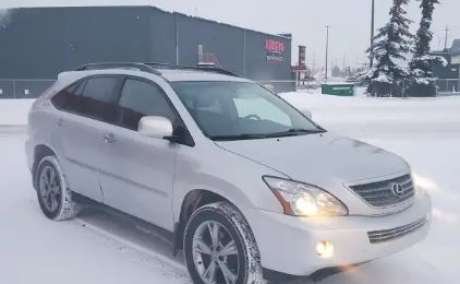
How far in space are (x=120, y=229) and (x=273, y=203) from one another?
2.70 m

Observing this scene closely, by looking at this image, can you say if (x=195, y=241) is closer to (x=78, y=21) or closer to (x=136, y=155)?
(x=136, y=155)

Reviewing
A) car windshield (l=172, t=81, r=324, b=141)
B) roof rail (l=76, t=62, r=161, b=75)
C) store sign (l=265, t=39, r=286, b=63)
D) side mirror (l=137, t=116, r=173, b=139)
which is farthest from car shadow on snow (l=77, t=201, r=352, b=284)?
store sign (l=265, t=39, r=286, b=63)

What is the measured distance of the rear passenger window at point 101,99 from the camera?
17.4 ft

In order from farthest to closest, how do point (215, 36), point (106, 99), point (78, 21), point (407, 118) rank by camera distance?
point (215, 36), point (78, 21), point (407, 118), point (106, 99)

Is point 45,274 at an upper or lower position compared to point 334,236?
lower

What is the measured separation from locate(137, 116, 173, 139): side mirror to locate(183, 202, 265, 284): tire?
0.70 metres

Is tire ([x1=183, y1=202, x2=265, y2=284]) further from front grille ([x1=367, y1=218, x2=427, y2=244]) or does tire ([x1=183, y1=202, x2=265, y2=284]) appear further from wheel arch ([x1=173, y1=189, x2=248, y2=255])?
front grille ([x1=367, y1=218, x2=427, y2=244])

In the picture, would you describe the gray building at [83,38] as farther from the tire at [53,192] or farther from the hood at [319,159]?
the hood at [319,159]

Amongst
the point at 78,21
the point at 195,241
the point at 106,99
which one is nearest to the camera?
the point at 195,241

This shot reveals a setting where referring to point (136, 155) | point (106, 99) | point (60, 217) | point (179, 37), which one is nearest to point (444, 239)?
point (136, 155)

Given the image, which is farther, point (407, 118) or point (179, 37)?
point (179, 37)

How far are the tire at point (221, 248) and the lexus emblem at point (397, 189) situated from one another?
1.16m

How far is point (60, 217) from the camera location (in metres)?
6.08

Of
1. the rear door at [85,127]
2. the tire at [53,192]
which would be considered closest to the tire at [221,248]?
the rear door at [85,127]
